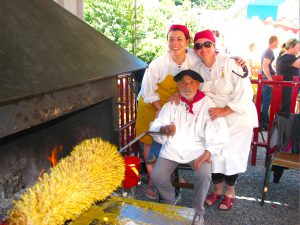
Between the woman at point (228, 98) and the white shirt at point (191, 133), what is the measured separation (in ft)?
0.28

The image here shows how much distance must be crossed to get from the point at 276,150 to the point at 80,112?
205 cm

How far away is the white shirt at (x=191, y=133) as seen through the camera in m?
2.70

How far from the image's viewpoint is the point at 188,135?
2.74 metres

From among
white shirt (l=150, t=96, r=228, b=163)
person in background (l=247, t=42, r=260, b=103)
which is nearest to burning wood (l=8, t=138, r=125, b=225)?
white shirt (l=150, t=96, r=228, b=163)

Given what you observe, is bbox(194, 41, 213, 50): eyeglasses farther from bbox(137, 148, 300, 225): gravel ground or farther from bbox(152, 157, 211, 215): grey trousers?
bbox(137, 148, 300, 225): gravel ground

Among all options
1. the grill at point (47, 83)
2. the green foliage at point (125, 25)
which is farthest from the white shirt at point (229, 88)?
the green foliage at point (125, 25)

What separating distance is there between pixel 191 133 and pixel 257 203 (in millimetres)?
1222

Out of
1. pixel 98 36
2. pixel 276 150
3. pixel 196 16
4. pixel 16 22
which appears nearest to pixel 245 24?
pixel 196 16

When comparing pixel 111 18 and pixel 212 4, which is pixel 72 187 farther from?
pixel 212 4

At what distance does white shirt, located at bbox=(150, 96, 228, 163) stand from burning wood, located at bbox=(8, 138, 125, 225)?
1.14 metres

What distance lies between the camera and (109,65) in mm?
2332

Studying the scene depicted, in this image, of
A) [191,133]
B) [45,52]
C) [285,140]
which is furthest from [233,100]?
[45,52]

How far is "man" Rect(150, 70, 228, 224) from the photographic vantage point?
8.68 feet

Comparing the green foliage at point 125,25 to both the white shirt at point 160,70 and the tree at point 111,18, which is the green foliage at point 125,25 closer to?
the tree at point 111,18
